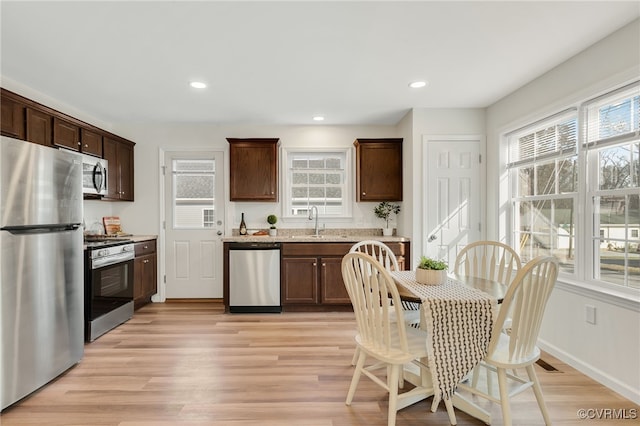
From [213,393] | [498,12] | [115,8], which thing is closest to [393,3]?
[498,12]

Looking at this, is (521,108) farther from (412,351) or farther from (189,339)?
(189,339)

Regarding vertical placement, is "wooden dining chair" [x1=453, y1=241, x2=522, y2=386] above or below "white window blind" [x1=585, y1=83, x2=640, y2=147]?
below

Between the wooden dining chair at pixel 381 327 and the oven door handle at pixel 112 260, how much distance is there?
99.3 inches

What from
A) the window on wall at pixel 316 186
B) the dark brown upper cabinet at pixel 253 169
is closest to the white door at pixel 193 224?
the dark brown upper cabinet at pixel 253 169

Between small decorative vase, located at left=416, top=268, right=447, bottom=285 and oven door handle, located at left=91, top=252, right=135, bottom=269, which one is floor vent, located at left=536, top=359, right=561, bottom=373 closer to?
small decorative vase, located at left=416, top=268, right=447, bottom=285

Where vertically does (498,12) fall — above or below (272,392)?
above

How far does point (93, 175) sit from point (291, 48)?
2641mm

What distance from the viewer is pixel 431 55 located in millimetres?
2432

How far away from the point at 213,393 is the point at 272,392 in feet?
1.30

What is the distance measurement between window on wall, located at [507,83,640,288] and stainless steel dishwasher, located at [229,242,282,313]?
2798mm

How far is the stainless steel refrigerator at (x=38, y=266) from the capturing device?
6.19 feet

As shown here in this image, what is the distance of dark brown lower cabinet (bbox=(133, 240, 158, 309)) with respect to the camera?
12.4 feet

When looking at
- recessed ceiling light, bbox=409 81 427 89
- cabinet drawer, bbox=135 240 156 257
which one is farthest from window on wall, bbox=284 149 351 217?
cabinet drawer, bbox=135 240 156 257

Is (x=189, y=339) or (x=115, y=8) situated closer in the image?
(x=115, y=8)
